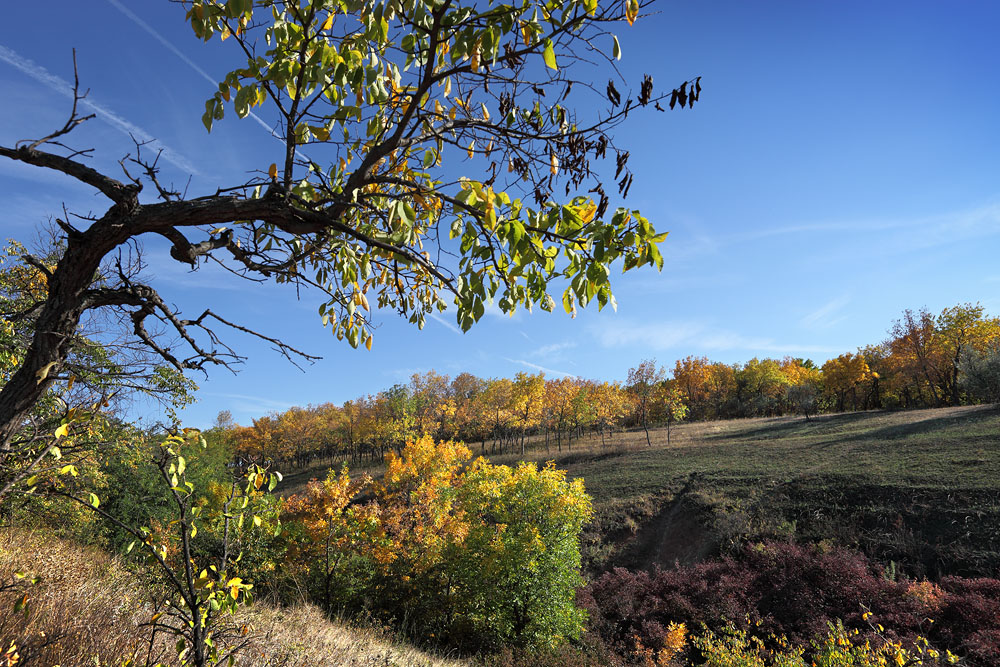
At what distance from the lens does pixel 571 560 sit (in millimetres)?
11922

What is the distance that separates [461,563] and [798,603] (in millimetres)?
8531

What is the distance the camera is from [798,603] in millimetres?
10852

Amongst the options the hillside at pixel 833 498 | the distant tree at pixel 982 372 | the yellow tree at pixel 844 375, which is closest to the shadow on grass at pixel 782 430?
the hillside at pixel 833 498

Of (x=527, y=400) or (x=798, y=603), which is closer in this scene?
(x=798, y=603)

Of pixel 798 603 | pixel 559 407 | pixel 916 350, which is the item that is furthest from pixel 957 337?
pixel 798 603

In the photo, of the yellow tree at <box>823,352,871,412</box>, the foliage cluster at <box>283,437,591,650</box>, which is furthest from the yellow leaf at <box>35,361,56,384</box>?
the yellow tree at <box>823,352,871,412</box>

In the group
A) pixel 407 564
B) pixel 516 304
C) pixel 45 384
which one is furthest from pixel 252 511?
pixel 407 564

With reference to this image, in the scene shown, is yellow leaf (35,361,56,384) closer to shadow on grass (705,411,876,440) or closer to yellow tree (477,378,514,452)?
shadow on grass (705,411,876,440)

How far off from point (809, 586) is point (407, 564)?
34.8ft

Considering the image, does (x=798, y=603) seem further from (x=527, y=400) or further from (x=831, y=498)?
(x=527, y=400)

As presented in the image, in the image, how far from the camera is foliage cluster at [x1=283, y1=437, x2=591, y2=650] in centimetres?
1111

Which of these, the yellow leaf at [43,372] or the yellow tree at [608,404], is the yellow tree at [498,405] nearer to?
the yellow tree at [608,404]

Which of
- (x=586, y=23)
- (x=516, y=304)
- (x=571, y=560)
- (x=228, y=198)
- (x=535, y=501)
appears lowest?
(x=571, y=560)

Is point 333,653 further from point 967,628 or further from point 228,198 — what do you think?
point 967,628
